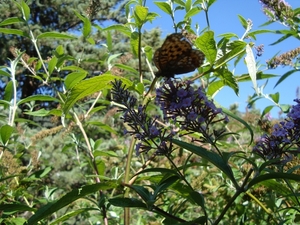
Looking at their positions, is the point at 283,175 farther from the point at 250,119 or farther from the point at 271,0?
the point at 250,119

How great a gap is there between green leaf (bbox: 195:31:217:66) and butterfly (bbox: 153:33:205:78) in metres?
0.04

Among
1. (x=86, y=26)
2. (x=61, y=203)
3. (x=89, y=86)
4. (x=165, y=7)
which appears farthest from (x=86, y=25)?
(x=61, y=203)

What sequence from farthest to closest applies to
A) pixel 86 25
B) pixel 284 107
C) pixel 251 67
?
pixel 284 107 → pixel 86 25 → pixel 251 67

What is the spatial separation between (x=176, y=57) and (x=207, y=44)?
0.10 meters

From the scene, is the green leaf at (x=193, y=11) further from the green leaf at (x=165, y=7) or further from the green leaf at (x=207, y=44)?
the green leaf at (x=207, y=44)

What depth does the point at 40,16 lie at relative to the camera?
13.6 metres

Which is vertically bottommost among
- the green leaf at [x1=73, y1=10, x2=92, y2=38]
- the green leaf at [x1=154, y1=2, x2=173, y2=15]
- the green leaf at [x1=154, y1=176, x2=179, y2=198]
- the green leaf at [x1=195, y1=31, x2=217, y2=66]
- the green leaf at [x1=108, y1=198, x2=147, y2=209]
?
the green leaf at [x1=108, y1=198, x2=147, y2=209]

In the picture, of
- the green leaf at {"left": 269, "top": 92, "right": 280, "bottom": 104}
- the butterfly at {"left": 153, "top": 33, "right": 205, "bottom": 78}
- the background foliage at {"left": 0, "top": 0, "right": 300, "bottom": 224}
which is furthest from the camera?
the green leaf at {"left": 269, "top": 92, "right": 280, "bottom": 104}

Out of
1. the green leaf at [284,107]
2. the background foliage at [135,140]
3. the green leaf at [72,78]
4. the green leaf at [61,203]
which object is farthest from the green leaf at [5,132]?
the green leaf at [284,107]

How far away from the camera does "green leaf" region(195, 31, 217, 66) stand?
2.94ft

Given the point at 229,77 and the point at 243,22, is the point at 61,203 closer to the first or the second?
the point at 229,77

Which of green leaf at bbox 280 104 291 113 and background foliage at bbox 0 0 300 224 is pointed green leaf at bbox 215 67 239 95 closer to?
background foliage at bbox 0 0 300 224

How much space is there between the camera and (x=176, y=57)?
39.4 inches

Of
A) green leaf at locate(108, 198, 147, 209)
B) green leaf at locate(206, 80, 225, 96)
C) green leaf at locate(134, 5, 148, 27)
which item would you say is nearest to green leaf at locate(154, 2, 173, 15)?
green leaf at locate(134, 5, 148, 27)
